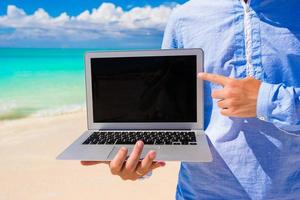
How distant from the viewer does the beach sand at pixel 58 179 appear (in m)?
3.38

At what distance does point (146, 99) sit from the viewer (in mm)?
1132

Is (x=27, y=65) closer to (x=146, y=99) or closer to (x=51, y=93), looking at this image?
(x=51, y=93)

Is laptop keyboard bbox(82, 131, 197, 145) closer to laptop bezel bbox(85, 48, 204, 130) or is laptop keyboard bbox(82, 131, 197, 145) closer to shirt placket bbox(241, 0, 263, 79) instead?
laptop bezel bbox(85, 48, 204, 130)

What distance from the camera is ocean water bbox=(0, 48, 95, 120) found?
872 centimetres

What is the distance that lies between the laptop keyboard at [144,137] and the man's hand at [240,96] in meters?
0.15

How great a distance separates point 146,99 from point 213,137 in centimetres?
23

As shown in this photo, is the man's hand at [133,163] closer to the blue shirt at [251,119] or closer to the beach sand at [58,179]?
the blue shirt at [251,119]

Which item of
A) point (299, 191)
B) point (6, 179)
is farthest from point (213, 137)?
point (6, 179)

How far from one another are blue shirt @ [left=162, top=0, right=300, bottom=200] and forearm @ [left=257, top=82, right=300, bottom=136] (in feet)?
0.13

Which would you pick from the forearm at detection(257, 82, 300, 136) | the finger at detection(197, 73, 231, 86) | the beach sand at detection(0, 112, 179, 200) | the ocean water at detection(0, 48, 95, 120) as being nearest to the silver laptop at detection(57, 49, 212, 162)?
the finger at detection(197, 73, 231, 86)

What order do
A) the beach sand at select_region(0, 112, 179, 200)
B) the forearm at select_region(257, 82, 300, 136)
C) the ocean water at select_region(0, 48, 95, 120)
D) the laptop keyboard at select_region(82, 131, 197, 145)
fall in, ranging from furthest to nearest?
the ocean water at select_region(0, 48, 95, 120) → the beach sand at select_region(0, 112, 179, 200) → the laptop keyboard at select_region(82, 131, 197, 145) → the forearm at select_region(257, 82, 300, 136)

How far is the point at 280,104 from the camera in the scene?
2.79ft

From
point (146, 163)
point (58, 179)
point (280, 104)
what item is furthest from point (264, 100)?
point (58, 179)

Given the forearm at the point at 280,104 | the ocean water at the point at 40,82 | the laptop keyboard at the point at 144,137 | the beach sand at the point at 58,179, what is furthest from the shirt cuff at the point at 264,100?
the ocean water at the point at 40,82
